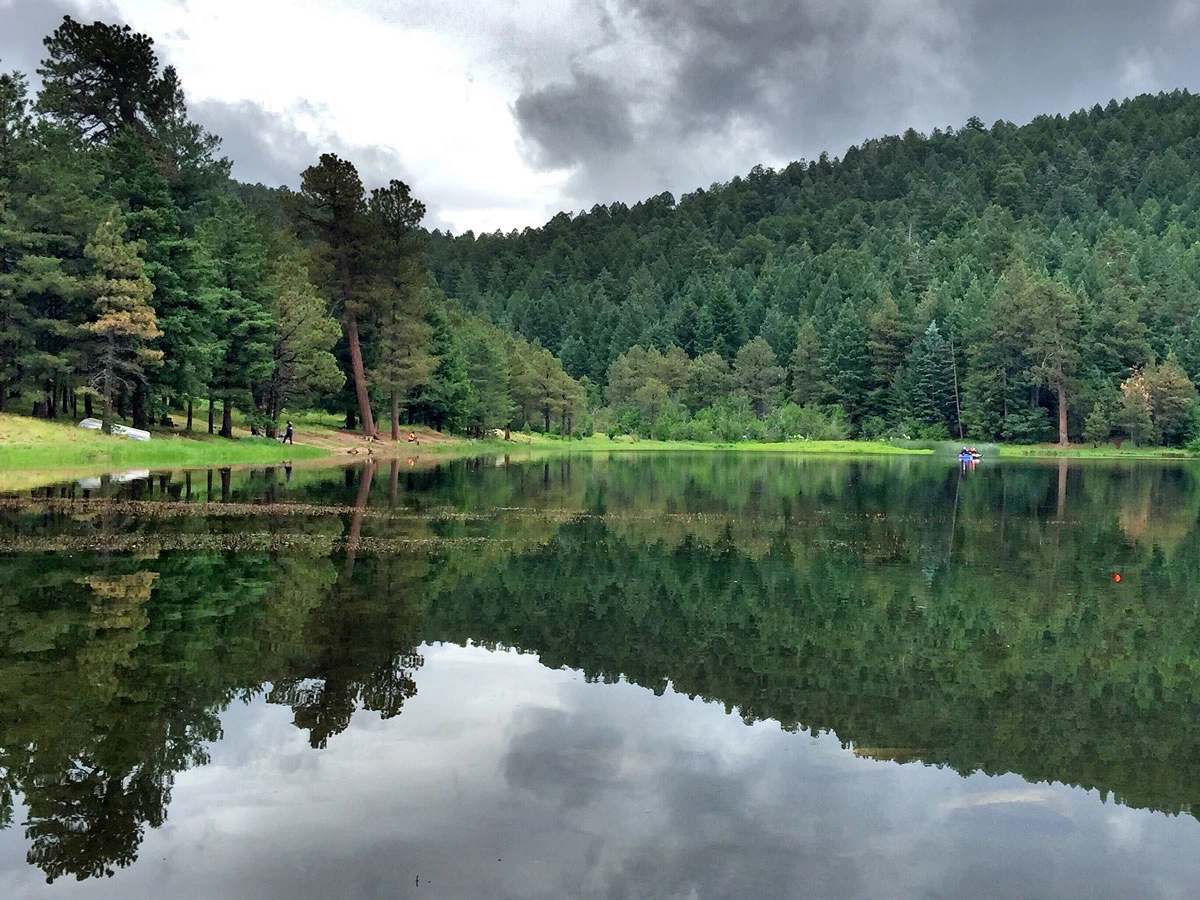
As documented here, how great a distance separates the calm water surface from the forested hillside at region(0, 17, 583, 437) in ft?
107

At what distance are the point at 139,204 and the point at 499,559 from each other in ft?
157

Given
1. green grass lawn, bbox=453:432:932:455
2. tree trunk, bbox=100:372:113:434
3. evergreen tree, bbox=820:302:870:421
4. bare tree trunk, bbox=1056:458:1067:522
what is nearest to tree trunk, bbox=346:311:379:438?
tree trunk, bbox=100:372:113:434

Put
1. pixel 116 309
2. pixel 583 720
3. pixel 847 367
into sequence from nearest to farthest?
pixel 583 720
pixel 116 309
pixel 847 367

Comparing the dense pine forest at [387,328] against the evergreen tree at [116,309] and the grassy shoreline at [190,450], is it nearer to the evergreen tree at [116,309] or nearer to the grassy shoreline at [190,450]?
the evergreen tree at [116,309]

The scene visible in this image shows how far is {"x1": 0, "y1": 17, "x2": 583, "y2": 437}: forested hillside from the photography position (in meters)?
52.4

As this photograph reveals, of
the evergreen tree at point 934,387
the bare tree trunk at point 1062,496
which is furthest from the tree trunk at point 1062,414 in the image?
the bare tree trunk at point 1062,496

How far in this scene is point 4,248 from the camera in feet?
172

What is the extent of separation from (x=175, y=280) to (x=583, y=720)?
52.5 meters

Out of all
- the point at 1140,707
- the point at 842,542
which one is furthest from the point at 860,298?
the point at 1140,707

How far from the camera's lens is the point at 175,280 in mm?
56125

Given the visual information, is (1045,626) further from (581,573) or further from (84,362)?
(84,362)

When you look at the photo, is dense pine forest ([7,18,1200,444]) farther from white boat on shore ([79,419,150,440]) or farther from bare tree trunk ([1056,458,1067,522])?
bare tree trunk ([1056,458,1067,522])

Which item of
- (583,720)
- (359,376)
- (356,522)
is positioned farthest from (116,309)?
(583,720)

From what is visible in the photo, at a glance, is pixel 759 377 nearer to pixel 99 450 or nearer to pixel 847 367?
pixel 847 367
